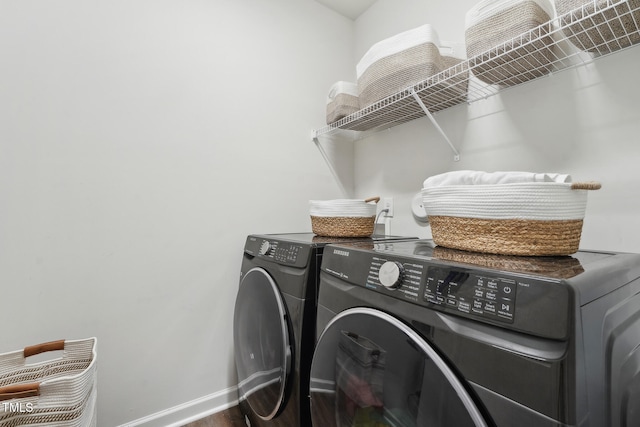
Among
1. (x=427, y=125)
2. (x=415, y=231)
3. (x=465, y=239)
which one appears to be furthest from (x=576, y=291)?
(x=427, y=125)

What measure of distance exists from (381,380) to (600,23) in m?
1.10

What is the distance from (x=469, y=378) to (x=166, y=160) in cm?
143

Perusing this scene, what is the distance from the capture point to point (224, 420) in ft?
4.81

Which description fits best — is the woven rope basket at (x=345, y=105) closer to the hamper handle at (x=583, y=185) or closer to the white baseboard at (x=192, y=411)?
the hamper handle at (x=583, y=185)

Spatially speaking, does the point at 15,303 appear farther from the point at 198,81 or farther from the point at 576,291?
the point at 576,291

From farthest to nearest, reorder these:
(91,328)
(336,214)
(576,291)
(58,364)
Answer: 1. (336,214)
2. (91,328)
3. (58,364)
4. (576,291)

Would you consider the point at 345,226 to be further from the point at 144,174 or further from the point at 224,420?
the point at 224,420

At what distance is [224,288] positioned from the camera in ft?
5.14

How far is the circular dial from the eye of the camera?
1.26 m

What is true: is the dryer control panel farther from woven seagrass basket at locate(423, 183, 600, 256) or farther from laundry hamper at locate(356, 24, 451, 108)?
laundry hamper at locate(356, 24, 451, 108)

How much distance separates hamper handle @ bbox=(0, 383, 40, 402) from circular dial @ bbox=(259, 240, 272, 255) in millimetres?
761

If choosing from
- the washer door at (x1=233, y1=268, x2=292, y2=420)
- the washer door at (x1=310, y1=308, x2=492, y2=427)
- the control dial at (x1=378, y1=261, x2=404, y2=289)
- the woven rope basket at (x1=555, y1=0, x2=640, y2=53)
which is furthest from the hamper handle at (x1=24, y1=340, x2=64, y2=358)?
the woven rope basket at (x1=555, y1=0, x2=640, y2=53)

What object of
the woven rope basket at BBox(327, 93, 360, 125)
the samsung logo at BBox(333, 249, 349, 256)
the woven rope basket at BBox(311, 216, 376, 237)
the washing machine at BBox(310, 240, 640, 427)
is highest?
the woven rope basket at BBox(327, 93, 360, 125)

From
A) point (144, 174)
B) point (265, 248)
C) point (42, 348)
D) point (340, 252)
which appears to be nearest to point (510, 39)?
point (340, 252)
